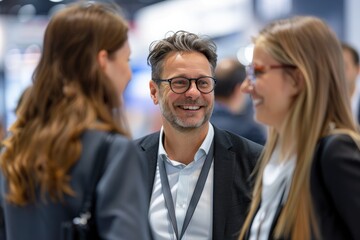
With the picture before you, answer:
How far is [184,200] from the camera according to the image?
293 cm

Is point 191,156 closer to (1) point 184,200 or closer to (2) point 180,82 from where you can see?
(1) point 184,200

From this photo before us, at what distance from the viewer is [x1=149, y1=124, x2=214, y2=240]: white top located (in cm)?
284

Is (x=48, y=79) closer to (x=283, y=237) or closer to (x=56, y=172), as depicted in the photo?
(x=56, y=172)

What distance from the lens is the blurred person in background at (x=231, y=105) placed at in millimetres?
4367

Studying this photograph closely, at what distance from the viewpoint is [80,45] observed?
2168 mm

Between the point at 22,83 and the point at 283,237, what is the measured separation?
31.7ft

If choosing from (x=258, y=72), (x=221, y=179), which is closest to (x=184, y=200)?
(x=221, y=179)

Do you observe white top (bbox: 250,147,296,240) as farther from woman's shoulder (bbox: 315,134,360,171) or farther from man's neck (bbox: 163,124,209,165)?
man's neck (bbox: 163,124,209,165)

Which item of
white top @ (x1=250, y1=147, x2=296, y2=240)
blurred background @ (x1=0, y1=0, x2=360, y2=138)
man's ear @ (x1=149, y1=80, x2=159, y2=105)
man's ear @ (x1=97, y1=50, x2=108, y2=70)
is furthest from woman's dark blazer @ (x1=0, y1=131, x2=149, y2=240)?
blurred background @ (x1=0, y1=0, x2=360, y2=138)

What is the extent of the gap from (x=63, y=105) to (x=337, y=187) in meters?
0.92

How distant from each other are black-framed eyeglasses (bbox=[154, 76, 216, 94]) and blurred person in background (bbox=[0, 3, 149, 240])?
82 cm

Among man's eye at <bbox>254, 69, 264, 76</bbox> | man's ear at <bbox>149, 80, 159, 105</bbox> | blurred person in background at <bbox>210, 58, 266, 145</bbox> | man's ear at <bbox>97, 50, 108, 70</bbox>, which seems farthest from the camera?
blurred person in background at <bbox>210, 58, 266, 145</bbox>

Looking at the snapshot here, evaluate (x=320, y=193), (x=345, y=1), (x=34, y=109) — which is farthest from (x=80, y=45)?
(x=345, y=1)

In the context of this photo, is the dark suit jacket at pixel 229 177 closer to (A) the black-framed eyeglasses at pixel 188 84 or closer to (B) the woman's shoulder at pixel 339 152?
(A) the black-framed eyeglasses at pixel 188 84
